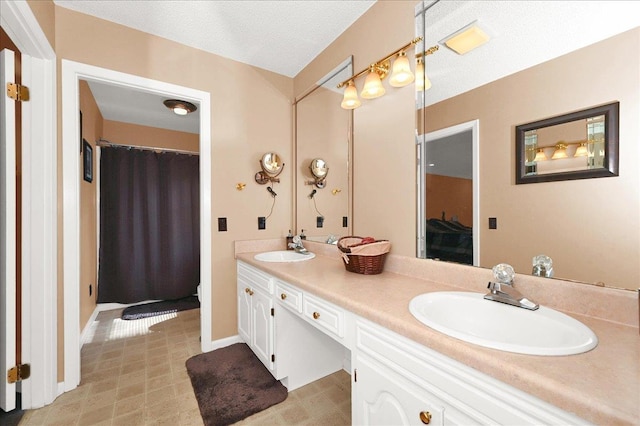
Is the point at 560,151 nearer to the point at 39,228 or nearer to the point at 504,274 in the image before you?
the point at 504,274

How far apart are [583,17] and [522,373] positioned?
3.74 feet

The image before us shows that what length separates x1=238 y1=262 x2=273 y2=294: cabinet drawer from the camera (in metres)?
1.72

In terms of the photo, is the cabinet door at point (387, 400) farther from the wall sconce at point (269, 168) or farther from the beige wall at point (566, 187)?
the wall sconce at point (269, 168)

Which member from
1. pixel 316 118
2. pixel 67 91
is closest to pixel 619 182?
pixel 316 118

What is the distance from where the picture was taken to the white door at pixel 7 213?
1396 mm

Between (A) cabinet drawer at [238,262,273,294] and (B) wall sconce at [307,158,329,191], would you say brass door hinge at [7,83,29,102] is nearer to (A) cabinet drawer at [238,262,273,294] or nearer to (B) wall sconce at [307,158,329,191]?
(A) cabinet drawer at [238,262,273,294]

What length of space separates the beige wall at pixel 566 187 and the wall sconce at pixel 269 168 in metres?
1.59

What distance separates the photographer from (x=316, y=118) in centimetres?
226

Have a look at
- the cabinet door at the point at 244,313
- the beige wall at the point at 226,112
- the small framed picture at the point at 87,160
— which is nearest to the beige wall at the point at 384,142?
the beige wall at the point at 226,112

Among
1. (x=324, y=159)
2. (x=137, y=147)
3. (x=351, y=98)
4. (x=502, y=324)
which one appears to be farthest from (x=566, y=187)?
(x=137, y=147)

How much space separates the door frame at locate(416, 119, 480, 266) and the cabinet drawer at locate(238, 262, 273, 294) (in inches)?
36.4

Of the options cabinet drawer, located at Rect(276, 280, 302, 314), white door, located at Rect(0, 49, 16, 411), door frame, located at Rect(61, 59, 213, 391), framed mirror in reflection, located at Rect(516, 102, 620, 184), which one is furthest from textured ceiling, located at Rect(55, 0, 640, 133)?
cabinet drawer, located at Rect(276, 280, 302, 314)

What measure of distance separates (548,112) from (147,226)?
12.3 feet

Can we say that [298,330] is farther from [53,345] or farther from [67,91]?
[67,91]
